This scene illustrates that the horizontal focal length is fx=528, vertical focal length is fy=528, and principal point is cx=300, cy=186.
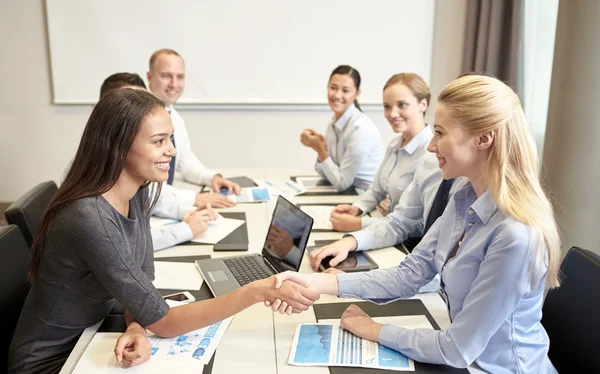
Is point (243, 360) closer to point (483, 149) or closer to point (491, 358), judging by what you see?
point (491, 358)

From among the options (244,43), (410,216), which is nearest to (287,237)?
(410,216)

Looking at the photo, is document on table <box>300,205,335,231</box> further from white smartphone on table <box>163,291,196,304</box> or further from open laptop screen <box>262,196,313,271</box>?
white smartphone on table <box>163,291,196,304</box>

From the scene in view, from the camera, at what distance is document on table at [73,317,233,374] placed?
3.91ft

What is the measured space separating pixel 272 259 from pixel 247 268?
9 cm

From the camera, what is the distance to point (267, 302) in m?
1.37

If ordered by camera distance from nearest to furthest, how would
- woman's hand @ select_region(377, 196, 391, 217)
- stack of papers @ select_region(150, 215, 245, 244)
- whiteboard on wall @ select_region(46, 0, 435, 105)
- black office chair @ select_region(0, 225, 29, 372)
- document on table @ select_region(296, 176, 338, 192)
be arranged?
black office chair @ select_region(0, 225, 29, 372) < stack of papers @ select_region(150, 215, 245, 244) < woman's hand @ select_region(377, 196, 391, 217) < document on table @ select_region(296, 176, 338, 192) < whiteboard on wall @ select_region(46, 0, 435, 105)

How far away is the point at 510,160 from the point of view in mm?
1199

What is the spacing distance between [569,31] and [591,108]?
1.34 ft

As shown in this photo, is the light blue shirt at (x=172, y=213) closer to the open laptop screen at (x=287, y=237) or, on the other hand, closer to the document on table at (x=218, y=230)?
the document on table at (x=218, y=230)

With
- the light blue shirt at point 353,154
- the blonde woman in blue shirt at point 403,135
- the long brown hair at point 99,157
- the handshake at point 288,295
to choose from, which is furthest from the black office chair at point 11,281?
the light blue shirt at point 353,154

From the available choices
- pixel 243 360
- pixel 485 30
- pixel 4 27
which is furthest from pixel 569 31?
pixel 4 27

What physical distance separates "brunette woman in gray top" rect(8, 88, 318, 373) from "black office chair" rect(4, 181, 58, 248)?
753 millimetres

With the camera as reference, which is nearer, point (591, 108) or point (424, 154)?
point (424, 154)

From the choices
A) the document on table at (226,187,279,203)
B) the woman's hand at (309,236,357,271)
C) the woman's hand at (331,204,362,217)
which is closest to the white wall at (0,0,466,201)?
the document on table at (226,187,279,203)
